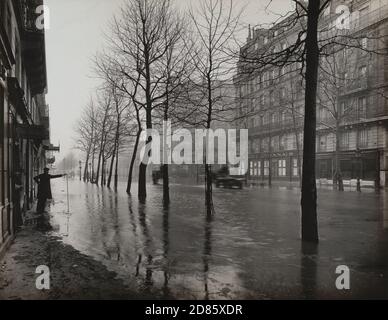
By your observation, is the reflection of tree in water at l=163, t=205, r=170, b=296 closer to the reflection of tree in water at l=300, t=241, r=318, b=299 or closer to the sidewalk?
the sidewalk

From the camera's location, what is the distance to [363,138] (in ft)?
126

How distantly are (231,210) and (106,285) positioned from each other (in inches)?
442

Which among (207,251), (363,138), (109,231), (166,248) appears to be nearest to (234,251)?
(207,251)

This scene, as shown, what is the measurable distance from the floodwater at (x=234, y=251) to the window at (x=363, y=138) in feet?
79.0

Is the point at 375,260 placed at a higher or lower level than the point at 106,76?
lower

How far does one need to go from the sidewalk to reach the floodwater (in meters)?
0.30

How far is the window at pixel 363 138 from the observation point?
37969 mm

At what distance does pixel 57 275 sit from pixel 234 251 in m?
3.65

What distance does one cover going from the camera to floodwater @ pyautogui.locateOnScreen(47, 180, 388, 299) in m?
6.12

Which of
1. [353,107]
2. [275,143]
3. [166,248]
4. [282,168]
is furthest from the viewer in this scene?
[275,143]

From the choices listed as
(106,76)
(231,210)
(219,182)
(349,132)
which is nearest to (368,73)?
(349,132)

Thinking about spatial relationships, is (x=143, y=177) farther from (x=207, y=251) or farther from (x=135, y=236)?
(x=207, y=251)
